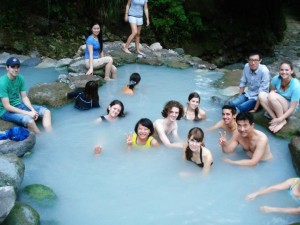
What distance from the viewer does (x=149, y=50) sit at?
10.4 m

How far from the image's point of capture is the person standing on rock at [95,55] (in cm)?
786

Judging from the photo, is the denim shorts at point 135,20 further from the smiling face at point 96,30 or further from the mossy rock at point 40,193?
the mossy rock at point 40,193

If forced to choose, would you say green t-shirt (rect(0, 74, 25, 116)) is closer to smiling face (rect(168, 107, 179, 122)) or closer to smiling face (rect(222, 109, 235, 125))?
smiling face (rect(168, 107, 179, 122))

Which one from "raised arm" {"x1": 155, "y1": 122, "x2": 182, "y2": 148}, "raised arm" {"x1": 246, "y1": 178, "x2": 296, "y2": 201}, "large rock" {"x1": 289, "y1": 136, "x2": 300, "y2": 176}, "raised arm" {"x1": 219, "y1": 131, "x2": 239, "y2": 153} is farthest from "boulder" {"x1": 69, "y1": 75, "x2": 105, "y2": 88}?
"raised arm" {"x1": 246, "y1": 178, "x2": 296, "y2": 201}

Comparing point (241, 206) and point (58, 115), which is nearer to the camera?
point (241, 206)

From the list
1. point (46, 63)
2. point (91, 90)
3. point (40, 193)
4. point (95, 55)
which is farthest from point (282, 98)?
point (46, 63)

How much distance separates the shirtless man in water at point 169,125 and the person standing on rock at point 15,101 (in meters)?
1.74

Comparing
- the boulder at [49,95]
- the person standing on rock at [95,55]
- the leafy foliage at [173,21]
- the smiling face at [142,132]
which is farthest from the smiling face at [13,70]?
the leafy foliage at [173,21]

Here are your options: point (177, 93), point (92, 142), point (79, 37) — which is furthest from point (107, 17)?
point (92, 142)

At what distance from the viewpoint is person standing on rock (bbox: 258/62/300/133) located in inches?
221

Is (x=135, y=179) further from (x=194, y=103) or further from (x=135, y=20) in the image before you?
(x=135, y=20)

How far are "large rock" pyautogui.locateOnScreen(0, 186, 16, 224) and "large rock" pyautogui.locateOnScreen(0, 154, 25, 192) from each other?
0.56 m

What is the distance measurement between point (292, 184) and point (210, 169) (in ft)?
3.41

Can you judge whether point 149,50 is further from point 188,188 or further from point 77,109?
point 188,188
